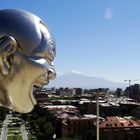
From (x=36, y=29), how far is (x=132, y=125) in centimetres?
3201

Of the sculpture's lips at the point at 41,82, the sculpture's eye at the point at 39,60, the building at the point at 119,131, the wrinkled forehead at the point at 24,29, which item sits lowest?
the building at the point at 119,131

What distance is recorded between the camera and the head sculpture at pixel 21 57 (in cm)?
304

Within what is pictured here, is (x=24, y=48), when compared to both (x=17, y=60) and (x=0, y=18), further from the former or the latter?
(x=0, y=18)

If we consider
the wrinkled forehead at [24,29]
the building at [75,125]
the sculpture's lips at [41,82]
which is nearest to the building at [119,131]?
the building at [75,125]

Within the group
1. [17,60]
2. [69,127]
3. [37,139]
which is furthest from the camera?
[69,127]

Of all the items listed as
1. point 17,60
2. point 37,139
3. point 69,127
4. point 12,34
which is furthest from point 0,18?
point 69,127

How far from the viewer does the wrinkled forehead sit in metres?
3.07

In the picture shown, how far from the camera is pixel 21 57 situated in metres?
3.05

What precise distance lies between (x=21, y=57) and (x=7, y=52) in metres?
0.11

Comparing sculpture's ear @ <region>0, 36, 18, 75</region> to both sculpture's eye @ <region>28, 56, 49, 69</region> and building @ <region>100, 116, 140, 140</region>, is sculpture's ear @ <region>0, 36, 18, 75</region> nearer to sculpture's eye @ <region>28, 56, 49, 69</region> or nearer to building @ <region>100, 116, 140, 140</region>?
sculpture's eye @ <region>28, 56, 49, 69</region>

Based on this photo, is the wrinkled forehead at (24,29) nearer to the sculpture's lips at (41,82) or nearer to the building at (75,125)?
the sculpture's lips at (41,82)

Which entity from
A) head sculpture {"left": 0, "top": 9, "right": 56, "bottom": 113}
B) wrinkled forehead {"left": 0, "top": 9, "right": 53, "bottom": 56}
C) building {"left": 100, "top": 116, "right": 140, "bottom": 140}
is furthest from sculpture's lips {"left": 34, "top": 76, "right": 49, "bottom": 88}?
building {"left": 100, "top": 116, "right": 140, "bottom": 140}

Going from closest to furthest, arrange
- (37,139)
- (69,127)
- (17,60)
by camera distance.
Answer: (17,60), (37,139), (69,127)

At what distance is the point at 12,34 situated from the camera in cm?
307
